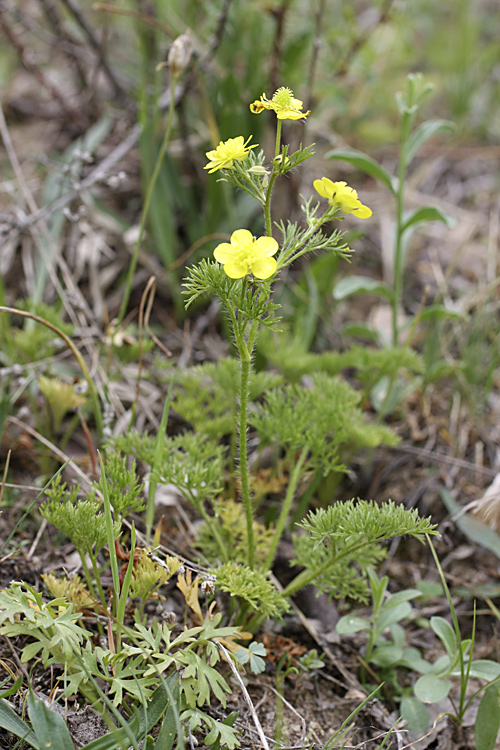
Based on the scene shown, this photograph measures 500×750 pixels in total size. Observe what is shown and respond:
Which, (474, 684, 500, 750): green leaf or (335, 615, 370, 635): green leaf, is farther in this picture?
(335, 615, 370, 635): green leaf

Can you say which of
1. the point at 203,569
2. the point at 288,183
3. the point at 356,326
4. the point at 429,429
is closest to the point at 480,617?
the point at 429,429

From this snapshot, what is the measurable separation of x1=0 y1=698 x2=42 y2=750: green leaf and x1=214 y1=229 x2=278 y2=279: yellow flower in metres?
0.93

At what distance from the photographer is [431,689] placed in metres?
1.39

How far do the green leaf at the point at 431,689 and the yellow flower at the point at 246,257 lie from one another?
1.06 metres

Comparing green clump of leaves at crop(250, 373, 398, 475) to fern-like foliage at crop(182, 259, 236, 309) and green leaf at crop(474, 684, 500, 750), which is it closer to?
fern-like foliage at crop(182, 259, 236, 309)

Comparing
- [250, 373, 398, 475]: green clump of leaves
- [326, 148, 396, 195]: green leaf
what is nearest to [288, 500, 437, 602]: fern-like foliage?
[250, 373, 398, 475]: green clump of leaves

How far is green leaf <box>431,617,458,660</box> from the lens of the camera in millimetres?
1468

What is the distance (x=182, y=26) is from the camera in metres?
2.80

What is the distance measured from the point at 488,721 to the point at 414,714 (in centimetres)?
20

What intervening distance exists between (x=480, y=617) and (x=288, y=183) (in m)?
1.89

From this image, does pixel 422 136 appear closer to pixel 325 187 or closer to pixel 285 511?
pixel 325 187

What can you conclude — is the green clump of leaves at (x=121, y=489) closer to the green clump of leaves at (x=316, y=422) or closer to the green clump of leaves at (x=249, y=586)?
the green clump of leaves at (x=249, y=586)

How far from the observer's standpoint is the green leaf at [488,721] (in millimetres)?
1277

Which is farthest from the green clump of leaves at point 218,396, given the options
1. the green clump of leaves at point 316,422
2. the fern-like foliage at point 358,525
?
the fern-like foliage at point 358,525
